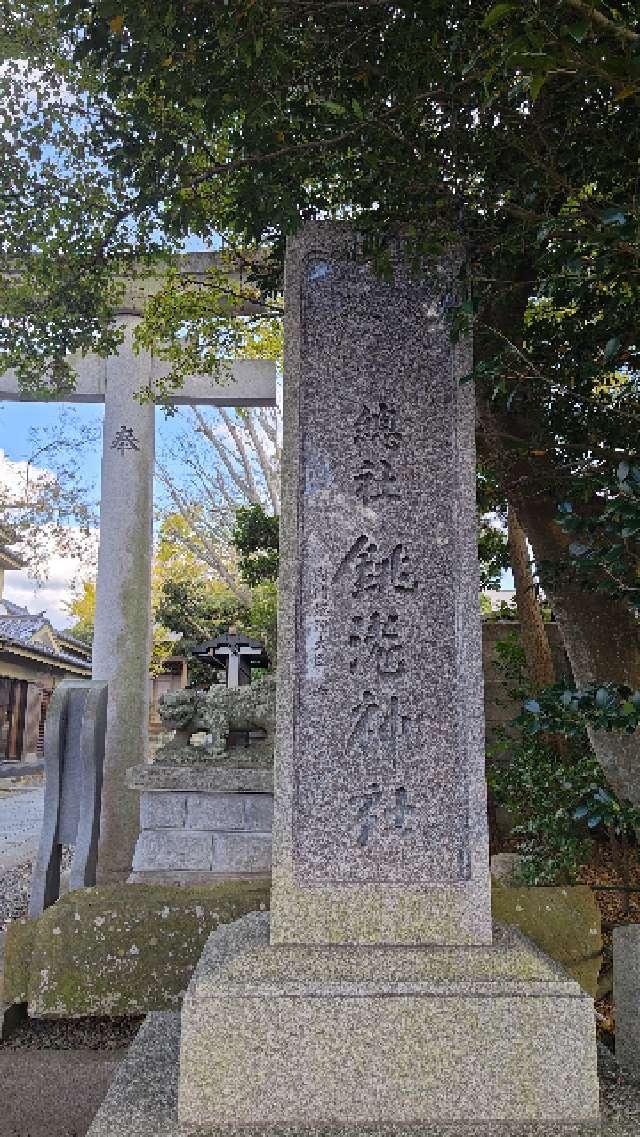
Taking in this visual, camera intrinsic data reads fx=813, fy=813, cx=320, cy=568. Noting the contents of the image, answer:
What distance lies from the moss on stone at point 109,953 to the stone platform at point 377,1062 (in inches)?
45.5

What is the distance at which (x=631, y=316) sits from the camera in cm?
293

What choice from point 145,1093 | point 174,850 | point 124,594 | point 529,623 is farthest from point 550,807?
point 124,594

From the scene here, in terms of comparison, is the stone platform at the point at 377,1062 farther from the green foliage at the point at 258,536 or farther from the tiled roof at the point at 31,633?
the tiled roof at the point at 31,633

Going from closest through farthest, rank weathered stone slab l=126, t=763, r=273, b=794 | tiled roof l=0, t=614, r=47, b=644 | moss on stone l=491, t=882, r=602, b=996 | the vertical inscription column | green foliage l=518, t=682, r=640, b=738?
1. green foliage l=518, t=682, r=640, b=738
2. the vertical inscription column
3. moss on stone l=491, t=882, r=602, b=996
4. weathered stone slab l=126, t=763, r=273, b=794
5. tiled roof l=0, t=614, r=47, b=644

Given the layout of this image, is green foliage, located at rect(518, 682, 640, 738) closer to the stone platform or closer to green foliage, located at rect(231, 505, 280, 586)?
the stone platform

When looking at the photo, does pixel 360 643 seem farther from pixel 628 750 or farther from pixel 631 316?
pixel 631 316

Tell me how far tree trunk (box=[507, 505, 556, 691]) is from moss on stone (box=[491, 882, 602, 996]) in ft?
9.98

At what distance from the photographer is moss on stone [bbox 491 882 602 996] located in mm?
3312

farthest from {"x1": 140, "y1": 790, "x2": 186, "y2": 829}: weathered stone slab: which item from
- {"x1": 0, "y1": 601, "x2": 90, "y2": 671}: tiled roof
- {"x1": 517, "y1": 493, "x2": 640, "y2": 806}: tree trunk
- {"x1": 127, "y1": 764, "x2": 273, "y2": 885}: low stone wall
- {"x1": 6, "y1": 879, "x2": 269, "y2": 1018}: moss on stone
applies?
{"x1": 0, "y1": 601, "x2": 90, "y2": 671}: tiled roof

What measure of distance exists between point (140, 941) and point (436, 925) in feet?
4.83

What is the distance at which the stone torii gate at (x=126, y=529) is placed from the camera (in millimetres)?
7305

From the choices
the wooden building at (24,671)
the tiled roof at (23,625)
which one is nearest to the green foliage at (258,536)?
the wooden building at (24,671)

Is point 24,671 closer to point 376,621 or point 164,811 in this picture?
point 164,811

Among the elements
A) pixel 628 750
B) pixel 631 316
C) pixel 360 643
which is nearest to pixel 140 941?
pixel 360 643
